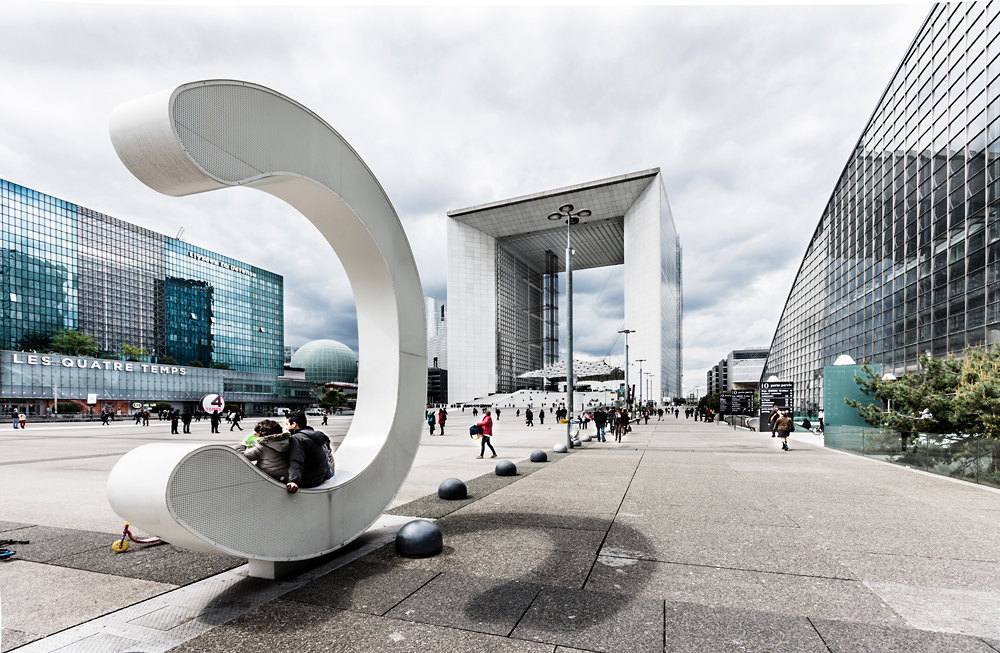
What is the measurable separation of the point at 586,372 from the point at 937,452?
324 feet

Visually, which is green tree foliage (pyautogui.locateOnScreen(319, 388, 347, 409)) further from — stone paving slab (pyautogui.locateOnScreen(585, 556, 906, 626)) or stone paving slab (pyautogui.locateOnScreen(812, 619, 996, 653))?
stone paving slab (pyautogui.locateOnScreen(812, 619, 996, 653))

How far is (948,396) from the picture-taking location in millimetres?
14602

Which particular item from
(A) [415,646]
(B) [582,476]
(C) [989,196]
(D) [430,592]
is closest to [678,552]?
(D) [430,592]

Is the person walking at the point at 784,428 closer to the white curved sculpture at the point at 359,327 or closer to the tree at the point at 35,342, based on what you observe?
the white curved sculpture at the point at 359,327

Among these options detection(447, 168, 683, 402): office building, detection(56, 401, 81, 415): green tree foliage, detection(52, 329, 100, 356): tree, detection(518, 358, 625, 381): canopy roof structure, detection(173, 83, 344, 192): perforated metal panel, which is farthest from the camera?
detection(518, 358, 625, 381): canopy roof structure

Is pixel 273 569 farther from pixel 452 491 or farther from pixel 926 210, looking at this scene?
pixel 926 210

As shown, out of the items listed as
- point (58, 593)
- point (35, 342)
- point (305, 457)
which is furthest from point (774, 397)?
point (35, 342)

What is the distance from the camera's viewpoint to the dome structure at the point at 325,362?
11250 centimetres

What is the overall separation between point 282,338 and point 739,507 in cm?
11560

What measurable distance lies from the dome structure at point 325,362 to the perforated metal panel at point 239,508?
111 metres

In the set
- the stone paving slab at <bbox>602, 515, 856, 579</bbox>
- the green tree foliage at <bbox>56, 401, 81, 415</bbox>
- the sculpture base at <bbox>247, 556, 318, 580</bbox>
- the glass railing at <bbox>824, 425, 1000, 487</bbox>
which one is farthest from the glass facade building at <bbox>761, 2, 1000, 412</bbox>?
the green tree foliage at <bbox>56, 401, 81, 415</bbox>

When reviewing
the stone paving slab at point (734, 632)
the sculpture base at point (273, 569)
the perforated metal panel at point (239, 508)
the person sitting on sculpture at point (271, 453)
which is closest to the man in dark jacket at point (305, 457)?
the person sitting on sculpture at point (271, 453)

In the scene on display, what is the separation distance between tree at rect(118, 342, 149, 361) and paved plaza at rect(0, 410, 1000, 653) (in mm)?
86423

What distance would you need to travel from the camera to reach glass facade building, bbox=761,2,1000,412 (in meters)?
27.5
